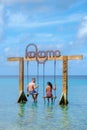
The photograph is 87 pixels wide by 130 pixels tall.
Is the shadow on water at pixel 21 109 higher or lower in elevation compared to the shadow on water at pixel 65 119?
higher

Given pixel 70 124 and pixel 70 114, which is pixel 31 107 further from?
pixel 70 124

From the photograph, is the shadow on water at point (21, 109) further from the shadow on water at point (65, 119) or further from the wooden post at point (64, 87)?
the wooden post at point (64, 87)

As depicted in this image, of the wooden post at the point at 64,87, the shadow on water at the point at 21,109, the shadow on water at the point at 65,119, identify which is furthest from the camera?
the wooden post at the point at 64,87

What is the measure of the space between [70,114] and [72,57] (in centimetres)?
482

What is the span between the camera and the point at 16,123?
21.5m

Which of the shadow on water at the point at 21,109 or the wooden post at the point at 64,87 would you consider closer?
the shadow on water at the point at 21,109

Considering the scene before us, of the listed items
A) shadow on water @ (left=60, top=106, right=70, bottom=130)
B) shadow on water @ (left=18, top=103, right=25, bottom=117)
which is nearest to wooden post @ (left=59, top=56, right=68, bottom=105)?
shadow on water @ (left=60, top=106, right=70, bottom=130)

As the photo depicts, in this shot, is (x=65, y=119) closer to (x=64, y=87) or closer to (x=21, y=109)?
(x=21, y=109)

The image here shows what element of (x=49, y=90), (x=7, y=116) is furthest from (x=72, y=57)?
(x=7, y=116)

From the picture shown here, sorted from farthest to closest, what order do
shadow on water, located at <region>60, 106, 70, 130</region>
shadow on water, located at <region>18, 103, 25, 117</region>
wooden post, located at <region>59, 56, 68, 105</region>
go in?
wooden post, located at <region>59, 56, 68, 105</region>
shadow on water, located at <region>18, 103, 25, 117</region>
shadow on water, located at <region>60, 106, 70, 130</region>

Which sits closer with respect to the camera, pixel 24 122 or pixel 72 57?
pixel 24 122

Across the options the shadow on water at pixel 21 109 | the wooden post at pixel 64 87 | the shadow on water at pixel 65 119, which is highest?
the wooden post at pixel 64 87

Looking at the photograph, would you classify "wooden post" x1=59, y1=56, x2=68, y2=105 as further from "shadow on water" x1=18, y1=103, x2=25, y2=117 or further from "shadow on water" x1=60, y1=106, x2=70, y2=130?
"shadow on water" x1=18, y1=103, x2=25, y2=117

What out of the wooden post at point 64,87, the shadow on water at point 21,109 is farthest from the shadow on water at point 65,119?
the shadow on water at point 21,109
